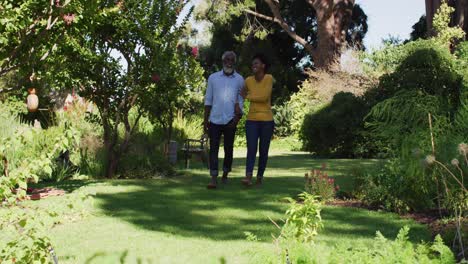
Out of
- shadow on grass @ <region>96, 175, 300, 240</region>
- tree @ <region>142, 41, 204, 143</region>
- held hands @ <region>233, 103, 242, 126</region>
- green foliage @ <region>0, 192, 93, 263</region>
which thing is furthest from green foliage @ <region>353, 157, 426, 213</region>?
tree @ <region>142, 41, 204, 143</region>

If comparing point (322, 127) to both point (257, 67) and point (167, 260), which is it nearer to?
point (257, 67)

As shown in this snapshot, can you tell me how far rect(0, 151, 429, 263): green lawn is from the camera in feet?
17.1

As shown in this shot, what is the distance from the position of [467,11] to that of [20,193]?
22.6 m

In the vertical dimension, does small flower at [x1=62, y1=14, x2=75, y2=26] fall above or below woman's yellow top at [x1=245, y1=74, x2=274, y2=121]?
above

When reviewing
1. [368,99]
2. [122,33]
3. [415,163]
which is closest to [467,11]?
[368,99]

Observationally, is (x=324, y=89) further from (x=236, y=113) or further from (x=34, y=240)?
(x=34, y=240)

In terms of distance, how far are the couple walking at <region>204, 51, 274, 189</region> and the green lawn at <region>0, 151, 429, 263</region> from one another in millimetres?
670

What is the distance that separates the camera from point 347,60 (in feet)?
89.9

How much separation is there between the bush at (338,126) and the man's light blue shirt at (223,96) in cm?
993

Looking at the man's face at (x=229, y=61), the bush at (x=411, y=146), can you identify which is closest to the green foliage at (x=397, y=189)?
the bush at (x=411, y=146)

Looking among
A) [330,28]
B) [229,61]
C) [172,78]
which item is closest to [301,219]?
[229,61]

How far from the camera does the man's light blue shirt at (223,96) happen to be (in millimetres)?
9625

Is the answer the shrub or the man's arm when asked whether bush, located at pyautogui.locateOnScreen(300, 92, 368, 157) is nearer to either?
the shrub

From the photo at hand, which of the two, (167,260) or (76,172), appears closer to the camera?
(167,260)
